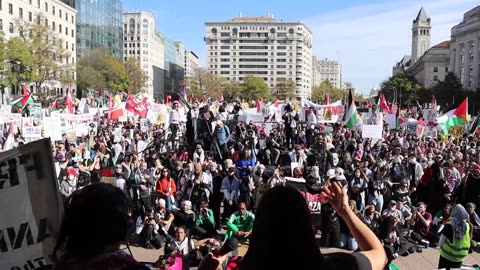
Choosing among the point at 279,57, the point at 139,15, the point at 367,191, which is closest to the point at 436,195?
the point at 367,191

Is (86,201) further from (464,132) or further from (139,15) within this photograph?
(139,15)

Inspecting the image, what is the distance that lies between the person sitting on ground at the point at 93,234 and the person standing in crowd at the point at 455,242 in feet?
21.9

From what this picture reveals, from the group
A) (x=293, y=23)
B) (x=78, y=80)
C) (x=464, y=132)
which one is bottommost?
(x=464, y=132)

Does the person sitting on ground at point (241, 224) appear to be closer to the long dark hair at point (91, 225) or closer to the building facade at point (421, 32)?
the long dark hair at point (91, 225)

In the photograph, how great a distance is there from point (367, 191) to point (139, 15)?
141 meters

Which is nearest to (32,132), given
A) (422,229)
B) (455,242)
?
(422,229)

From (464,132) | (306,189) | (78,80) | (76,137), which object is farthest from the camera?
(78,80)

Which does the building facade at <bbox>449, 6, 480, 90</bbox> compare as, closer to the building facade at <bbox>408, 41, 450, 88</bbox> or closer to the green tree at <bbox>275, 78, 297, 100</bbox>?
the building facade at <bbox>408, 41, 450, 88</bbox>

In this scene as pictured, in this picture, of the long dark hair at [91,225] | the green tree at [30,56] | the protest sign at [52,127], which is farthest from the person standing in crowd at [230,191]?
the green tree at [30,56]

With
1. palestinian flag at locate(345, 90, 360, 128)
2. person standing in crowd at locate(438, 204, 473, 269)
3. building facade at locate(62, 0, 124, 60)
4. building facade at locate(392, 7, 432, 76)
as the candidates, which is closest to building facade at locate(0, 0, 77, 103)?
building facade at locate(62, 0, 124, 60)

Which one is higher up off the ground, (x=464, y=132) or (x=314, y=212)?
(x=464, y=132)

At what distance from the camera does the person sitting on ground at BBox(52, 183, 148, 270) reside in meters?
1.76

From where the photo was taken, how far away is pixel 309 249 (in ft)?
5.52

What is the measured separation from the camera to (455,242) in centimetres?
734
